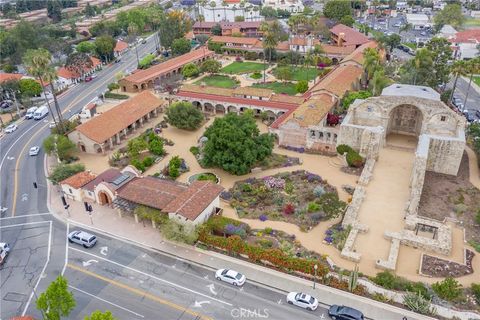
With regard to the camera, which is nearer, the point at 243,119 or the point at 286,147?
the point at 243,119

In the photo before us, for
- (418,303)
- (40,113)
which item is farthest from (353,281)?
(40,113)

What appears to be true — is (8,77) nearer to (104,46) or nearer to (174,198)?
(104,46)

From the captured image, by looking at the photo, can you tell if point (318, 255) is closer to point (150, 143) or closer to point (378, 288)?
point (378, 288)

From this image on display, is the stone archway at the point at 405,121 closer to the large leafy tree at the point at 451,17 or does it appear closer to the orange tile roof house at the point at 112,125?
the orange tile roof house at the point at 112,125

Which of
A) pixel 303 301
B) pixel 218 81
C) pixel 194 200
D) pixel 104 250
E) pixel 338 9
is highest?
pixel 338 9

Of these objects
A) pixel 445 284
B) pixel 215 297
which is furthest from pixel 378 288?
pixel 215 297

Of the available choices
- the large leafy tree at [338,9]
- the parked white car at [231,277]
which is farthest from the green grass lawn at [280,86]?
the large leafy tree at [338,9]
